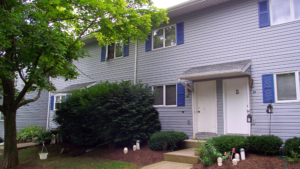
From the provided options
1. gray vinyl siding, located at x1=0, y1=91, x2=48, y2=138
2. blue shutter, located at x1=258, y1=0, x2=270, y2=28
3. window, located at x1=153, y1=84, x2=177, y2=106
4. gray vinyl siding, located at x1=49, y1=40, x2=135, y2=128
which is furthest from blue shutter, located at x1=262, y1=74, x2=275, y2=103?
gray vinyl siding, located at x1=0, y1=91, x2=48, y2=138

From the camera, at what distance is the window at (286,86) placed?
22.7ft

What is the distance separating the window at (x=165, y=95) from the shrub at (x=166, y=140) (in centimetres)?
195

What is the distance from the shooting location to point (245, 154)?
6230 millimetres

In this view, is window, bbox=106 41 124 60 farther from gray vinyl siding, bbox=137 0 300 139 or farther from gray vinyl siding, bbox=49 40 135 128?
gray vinyl siding, bbox=137 0 300 139

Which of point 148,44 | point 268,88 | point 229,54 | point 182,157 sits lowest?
point 182,157

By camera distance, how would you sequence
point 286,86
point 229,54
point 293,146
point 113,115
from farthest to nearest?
point 113,115 < point 229,54 < point 286,86 < point 293,146

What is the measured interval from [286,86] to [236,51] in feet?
6.54

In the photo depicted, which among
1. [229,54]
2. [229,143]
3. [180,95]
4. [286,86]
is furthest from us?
[180,95]

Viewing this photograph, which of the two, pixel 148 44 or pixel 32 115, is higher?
pixel 148 44

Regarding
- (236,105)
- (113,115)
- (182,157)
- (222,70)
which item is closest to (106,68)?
(113,115)

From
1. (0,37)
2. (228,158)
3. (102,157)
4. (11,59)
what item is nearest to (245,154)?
(228,158)

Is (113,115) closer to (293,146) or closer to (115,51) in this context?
(115,51)

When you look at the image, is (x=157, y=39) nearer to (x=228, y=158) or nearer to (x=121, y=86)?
(x=121, y=86)

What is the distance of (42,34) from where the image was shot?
20.5 ft
